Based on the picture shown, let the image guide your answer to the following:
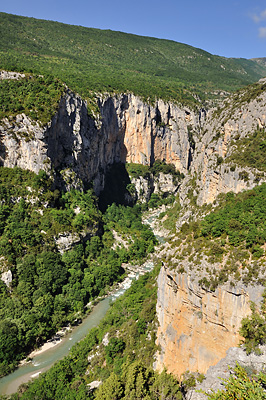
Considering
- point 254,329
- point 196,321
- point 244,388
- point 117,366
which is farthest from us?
point 117,366

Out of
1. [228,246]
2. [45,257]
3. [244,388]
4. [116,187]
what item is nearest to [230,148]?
[228,246]

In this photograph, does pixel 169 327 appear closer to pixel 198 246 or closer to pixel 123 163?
pixel 198 246

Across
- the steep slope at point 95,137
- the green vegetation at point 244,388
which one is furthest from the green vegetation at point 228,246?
the steep slope at point 95,137

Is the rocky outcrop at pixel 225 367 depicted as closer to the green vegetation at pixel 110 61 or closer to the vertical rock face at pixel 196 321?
the vertical rock face at pixel 196 321

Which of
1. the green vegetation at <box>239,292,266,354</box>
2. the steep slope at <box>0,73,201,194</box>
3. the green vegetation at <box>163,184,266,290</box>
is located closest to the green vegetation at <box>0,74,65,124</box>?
the steep slope at <box>0,73,201,194</box>

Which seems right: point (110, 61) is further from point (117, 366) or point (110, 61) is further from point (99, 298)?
point (117, 366)

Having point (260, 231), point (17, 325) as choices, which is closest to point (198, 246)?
point (260, 231)

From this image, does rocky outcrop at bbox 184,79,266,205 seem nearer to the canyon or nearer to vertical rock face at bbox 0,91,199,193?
the canyon
